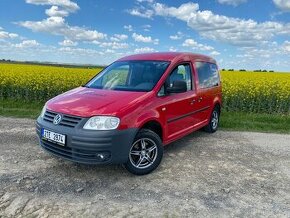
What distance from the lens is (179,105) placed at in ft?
20.2

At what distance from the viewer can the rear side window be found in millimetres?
7249

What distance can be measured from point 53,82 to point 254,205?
1070cm

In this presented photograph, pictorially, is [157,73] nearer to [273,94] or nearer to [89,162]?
[89,162]

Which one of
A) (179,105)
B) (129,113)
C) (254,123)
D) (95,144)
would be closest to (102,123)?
(95,144)

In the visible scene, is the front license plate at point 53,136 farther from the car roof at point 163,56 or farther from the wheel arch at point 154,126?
the car roof at point 163,56

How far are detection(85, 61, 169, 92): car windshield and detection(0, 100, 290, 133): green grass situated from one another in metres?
3.97

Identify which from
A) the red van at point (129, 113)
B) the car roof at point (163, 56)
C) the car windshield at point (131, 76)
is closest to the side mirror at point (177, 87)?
the red van at point (129, 113)

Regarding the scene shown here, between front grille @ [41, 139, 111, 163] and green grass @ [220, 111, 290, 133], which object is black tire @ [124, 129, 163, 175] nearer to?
front grille @ [41, 139, 111, 163]

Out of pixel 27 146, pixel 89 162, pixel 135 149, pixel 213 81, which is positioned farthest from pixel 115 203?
pixel 213 81

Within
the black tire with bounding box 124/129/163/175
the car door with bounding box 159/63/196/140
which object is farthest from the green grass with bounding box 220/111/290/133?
the black tire with bounding box 124/129/163/175

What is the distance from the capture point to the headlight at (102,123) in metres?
4.79

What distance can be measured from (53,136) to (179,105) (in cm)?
232

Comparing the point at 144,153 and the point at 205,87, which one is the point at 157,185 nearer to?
the point at 144,153

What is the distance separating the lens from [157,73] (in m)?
5.97
